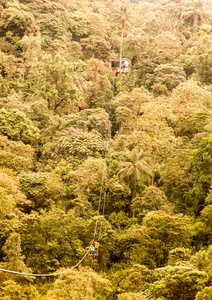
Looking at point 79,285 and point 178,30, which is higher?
point 178,30

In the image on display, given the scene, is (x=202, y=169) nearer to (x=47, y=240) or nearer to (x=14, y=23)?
(x=47, y=240)

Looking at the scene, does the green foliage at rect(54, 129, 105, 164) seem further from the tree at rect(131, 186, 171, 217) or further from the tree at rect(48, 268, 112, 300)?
the tree at rect(48, 268, 112, 300)

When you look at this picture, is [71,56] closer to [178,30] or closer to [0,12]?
[0,12]

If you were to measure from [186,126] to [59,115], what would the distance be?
469 inches

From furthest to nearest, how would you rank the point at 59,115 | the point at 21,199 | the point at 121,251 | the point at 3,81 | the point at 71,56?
1. the point at 71,56
2. the point at 59,115
3. the point at 3,81
4. the point at 121,251
5. the point at 21,199

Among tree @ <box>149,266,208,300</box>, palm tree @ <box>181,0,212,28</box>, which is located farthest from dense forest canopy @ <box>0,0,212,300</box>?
palm tree @ <box>181,0,212,28</box>

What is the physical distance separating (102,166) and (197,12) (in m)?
28.9

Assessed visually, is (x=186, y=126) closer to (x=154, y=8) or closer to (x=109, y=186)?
(x=109, y=186)

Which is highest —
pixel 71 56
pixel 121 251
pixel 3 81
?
pixel 71 56

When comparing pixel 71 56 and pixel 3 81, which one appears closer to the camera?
pixel 3 81

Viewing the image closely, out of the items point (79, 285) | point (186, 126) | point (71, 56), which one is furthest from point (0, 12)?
point (79, 285)

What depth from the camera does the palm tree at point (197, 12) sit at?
126 ft

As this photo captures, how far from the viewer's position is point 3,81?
2464cm

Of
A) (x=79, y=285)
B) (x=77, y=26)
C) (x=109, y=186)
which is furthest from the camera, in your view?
(x=77, y=26)
